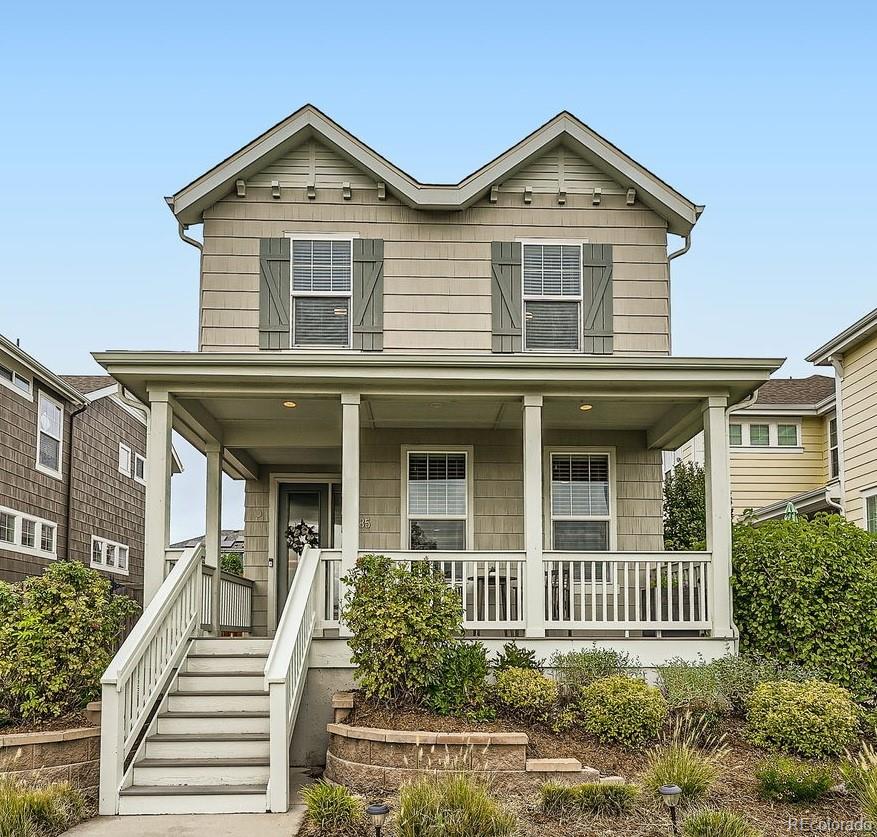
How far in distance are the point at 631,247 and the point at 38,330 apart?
1639 cm

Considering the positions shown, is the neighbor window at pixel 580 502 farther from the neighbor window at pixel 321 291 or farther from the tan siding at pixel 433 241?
the neighbor window at pixel 321 291

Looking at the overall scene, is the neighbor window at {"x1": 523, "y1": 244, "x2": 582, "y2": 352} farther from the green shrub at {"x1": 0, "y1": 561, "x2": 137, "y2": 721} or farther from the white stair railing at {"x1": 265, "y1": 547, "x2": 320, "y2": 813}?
the green shrub at {"x1": 0, "y1": 561, "x2": 137, "y2": 721}

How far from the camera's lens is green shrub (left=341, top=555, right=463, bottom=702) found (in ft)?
31.7

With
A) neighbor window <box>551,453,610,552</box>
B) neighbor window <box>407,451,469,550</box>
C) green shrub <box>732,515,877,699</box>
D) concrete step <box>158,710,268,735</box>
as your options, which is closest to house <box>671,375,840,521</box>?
neighbor window <box>551,453,610,552</box>

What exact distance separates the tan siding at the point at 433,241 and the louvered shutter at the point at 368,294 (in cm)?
11

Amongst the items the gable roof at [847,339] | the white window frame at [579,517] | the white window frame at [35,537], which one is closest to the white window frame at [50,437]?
the white window frame at [35,537]

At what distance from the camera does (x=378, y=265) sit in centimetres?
1355

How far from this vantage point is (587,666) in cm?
1070

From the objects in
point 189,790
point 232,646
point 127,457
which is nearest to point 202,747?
point 189,790

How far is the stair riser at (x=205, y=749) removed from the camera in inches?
373

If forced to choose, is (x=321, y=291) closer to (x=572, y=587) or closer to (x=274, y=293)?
(x=274, y=293)

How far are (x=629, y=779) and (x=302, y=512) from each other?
24.0 ft

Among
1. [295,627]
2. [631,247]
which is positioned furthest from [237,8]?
[295,627]

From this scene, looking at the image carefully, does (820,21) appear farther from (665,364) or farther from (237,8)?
(237,8)
